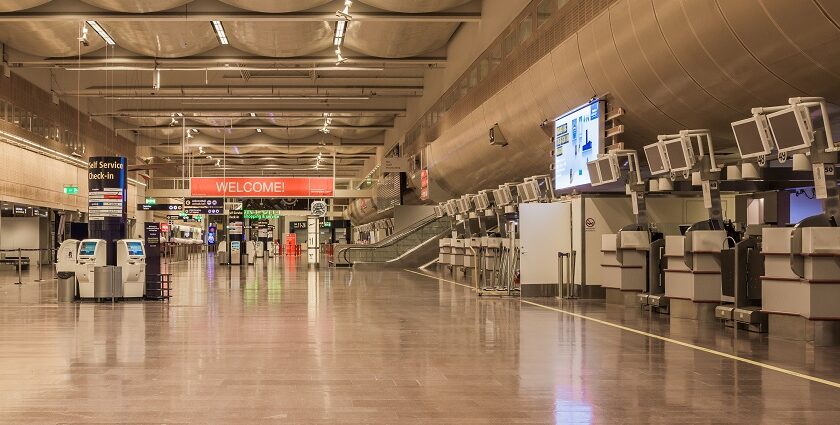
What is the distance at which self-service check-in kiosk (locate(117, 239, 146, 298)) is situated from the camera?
16766mm

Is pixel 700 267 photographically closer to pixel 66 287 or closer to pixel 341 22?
pixel 66 287

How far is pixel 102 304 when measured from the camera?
52.3 feet

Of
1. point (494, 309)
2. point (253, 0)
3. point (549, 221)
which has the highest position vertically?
point (253, 0)

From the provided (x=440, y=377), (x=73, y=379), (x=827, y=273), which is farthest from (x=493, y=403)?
(x=827, y=273)

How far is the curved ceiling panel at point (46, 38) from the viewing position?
89.4 feet

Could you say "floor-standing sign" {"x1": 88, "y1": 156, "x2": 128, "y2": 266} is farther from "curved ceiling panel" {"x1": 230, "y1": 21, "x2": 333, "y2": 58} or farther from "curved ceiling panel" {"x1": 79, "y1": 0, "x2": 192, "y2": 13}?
"curved ceiling panel" {"x1": 230, "y1": 21, "x2": 333, "y2": 58}

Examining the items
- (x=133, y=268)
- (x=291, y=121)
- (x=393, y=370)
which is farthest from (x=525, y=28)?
(x=291, y=121)

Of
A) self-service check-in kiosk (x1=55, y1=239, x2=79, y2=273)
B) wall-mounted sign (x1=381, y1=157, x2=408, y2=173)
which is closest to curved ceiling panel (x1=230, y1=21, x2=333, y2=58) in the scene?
wall-mounted sign (x1=381, y1=157, x2=408, y2=173)

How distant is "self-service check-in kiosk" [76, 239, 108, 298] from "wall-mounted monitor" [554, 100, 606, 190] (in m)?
8.42

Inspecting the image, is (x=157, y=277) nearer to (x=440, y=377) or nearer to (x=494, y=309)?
(x=494, y=309)

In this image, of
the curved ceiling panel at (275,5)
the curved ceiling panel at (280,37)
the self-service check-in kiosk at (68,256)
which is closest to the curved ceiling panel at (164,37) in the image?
the curved ceiling panel at (280,37)

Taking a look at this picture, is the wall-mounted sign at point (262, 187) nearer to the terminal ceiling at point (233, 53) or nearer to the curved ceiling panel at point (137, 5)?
the terminal ceiling at point (233, 53)

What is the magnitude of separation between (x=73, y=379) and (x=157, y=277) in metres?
10.2

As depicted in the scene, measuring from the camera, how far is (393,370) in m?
7.73
